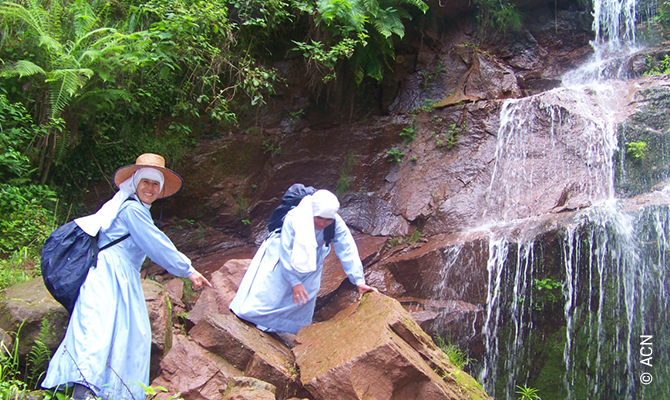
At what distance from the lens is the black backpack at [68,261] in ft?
10.6

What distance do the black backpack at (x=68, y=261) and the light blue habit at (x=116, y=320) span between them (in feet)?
0.18

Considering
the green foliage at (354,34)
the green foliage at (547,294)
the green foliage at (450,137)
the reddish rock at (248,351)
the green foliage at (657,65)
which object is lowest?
the reddish rock at (248,351)

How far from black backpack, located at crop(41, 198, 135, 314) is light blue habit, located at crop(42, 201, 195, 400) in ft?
0.18

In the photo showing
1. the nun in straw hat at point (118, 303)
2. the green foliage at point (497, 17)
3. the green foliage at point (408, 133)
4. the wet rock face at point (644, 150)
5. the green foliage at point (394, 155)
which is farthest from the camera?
the green foliage at point (497, 17)

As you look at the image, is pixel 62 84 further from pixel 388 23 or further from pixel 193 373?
pixel 388 23

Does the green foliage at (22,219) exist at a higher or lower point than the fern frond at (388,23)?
→ lower

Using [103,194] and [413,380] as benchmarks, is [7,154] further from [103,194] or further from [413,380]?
[413,380]

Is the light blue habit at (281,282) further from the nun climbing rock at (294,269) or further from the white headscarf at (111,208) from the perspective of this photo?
the white headscarf at (111,208)

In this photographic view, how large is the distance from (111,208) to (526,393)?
518cm

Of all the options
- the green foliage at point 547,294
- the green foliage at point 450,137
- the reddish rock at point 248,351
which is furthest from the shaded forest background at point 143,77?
the green foliage at point 547,294

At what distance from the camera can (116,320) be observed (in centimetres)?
331

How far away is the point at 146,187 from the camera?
3631mm

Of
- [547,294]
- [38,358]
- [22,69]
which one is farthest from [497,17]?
[38,358]

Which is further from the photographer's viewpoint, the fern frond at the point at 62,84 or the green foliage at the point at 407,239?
the green foliage at the point at 407,239
